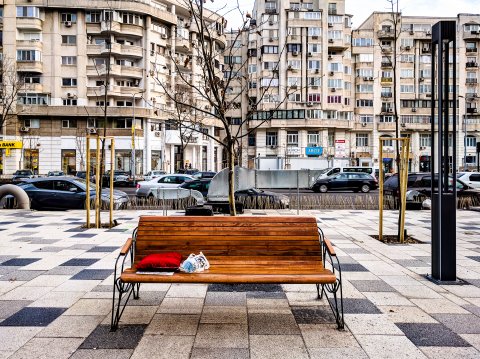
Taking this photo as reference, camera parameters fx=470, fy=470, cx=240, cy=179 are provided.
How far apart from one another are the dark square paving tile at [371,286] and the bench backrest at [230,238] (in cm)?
128

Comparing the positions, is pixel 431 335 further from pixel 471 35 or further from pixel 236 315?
pixel 471 35

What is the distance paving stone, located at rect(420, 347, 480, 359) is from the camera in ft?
12.5

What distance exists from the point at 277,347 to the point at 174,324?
114 cm

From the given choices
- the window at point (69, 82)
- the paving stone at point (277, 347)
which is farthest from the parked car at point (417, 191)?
the window at point (69, 82)

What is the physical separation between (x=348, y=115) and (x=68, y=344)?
62.8 m

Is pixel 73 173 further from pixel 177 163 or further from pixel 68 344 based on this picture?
pixel 68 344

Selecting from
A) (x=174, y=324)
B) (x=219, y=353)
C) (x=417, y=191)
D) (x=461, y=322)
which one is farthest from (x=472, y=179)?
(x=219, y=353)

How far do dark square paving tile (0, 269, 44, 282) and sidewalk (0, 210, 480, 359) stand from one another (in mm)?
14

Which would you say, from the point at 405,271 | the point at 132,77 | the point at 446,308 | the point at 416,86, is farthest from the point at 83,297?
the point at 416,86

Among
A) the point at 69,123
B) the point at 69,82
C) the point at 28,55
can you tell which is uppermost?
the point at 28,55

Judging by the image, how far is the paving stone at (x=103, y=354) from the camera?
3777mm

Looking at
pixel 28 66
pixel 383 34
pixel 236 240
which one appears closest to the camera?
pixel 236 240

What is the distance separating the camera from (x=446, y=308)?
5133 mm

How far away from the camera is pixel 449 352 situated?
3.90m
